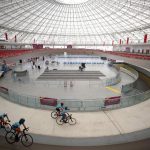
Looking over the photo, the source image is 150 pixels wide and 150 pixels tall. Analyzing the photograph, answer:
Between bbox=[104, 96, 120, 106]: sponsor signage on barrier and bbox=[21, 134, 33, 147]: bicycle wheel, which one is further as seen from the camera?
bbox=[104, 96, 120, 106]: sponsor signage on barrier

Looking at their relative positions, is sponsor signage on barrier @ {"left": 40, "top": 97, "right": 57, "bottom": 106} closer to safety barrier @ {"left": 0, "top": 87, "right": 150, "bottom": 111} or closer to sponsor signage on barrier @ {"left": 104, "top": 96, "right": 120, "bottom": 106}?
safety barrier @ {"left": 0, "top": 87, "right": 150, "bottom": 111}

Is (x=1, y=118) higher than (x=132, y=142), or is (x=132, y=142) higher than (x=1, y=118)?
(x=1, y=118)

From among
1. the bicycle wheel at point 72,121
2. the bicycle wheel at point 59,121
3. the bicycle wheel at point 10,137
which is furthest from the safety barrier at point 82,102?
the bicycle wheel at point 10,137

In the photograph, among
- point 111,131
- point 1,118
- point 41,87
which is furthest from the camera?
point 41,87

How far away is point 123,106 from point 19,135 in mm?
10103

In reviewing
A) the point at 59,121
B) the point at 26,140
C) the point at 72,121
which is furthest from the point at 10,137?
the point at 72,121

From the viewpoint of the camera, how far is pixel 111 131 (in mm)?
10648

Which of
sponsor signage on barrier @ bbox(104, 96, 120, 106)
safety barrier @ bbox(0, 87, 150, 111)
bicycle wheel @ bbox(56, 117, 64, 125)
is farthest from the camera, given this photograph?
sponsor signage on barrier @ bbox(104, 96, 120, 106)

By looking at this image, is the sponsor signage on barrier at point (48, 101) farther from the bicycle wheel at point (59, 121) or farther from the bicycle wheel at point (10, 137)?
the bicycle wheel at point (10, 137)

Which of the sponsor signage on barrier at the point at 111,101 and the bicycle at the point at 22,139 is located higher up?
the sponsor signage on barrier at the point at 111,101

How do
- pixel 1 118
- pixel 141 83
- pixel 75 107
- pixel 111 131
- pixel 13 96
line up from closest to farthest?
1. pixel 1 118
2. pixel 111 131
3. pixel 75 107
4. pixel 13 96
5. pixel 141 83

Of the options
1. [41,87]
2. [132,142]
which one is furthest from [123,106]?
[41,87]

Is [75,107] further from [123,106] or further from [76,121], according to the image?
[123,106]

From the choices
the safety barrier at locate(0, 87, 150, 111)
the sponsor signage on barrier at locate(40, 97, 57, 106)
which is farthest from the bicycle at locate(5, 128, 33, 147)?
the sponsor signage on barrier at locate(40, 97, 57, 106)
